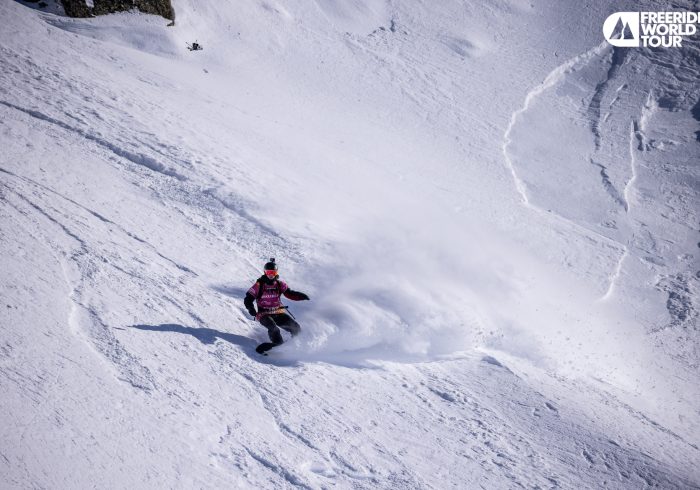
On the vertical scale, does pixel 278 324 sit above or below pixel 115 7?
below

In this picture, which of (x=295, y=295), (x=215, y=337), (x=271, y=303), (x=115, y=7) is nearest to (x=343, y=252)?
(x=295, y=295)

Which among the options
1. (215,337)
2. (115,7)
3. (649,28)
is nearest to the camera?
(215,337)

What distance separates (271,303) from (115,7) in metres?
14.9

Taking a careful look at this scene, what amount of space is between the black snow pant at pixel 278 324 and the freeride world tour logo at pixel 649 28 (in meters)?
22.5

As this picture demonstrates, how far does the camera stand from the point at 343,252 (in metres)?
9.88

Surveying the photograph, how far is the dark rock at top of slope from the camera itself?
51.8 ft

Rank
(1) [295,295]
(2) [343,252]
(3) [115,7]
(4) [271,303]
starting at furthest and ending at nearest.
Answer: (3) [115,7]
(2) [343,252]
(1) [295,295]
(4) [271,303]

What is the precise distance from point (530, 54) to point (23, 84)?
20161mm

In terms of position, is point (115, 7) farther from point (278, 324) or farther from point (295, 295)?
point (278, 324)

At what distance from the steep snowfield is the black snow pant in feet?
0.95

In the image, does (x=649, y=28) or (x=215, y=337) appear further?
(x=649, y=28)

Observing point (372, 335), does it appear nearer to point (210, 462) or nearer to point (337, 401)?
point (337, 401)

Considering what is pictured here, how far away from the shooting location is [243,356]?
688cm

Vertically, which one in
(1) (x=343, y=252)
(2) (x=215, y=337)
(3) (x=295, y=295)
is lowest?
(2) (x=215, y=337)
